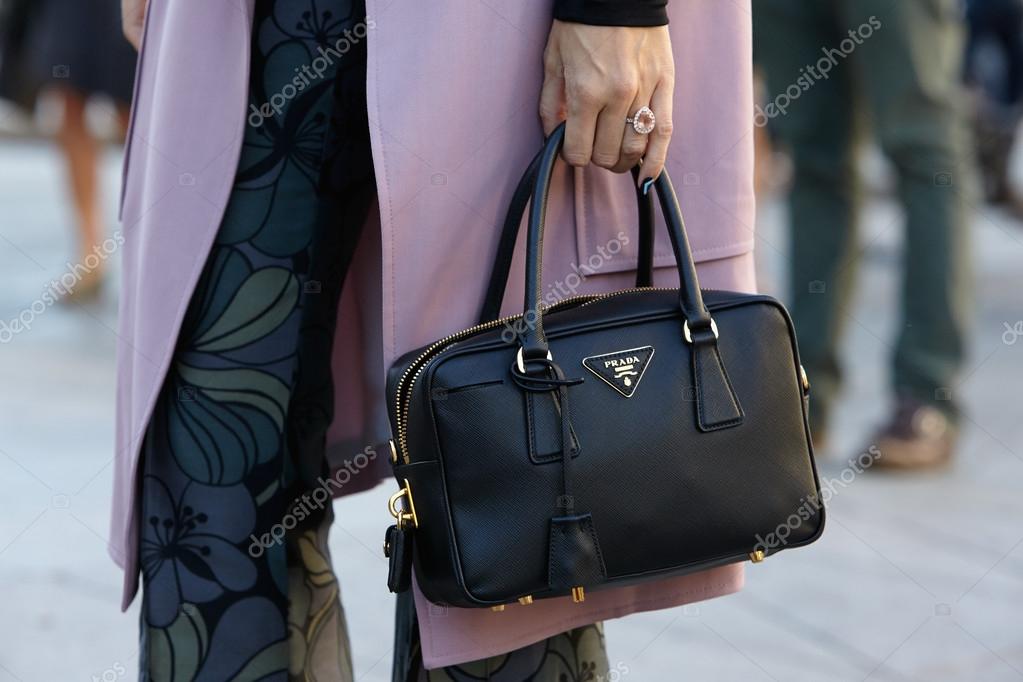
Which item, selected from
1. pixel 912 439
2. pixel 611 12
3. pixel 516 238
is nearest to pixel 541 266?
pixel 516 238

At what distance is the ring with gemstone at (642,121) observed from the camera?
1.33 m

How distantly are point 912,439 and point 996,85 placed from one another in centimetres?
418

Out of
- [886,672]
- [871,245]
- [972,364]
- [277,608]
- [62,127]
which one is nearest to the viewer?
[277,608]

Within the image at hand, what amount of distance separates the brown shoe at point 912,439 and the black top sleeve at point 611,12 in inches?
87.4

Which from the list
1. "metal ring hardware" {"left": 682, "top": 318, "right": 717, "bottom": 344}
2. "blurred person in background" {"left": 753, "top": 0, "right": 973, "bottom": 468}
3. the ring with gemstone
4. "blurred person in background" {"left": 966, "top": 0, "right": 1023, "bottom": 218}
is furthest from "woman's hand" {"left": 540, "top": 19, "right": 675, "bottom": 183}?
"blurred person in background" {"left": 966, "top": 0, "right": 1023, "bottom": 218}

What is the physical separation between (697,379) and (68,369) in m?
3.37

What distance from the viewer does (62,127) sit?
16.6 ft

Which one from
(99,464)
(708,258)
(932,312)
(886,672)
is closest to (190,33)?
(708,258)

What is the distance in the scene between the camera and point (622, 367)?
1305mm

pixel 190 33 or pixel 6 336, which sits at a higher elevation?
pixel 190 33

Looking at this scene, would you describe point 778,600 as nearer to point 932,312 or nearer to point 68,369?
point 932,312

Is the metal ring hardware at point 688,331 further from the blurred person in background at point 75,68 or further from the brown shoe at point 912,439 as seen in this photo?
the blurred person in background at point 75,68

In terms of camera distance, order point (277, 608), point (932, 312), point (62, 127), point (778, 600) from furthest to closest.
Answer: point (62, 127) < point (932, 312) < point (778, 600) < point (277, 608)

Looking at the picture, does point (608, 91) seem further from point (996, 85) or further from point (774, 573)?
point (996, 85)
